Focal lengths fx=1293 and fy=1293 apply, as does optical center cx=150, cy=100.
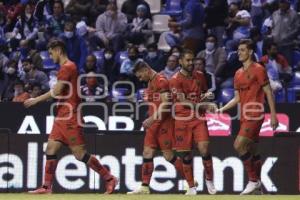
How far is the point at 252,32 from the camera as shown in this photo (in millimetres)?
23703

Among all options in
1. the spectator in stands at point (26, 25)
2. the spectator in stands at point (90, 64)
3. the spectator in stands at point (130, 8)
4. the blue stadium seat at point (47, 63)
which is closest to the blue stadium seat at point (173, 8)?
the spectator in stands at point (130, 8)

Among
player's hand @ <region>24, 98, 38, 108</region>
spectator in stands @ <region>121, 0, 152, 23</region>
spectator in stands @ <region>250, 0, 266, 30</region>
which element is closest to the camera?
player's hand @ <region>24, 98, 38, 108</region>

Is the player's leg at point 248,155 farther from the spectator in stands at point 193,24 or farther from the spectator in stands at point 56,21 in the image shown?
the spectator in stands at point 56,21

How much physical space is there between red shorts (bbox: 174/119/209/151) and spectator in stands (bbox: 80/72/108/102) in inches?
167

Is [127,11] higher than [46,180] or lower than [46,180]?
higher

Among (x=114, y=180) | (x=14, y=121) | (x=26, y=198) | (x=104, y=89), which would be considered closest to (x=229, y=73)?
(x=104, y=89)

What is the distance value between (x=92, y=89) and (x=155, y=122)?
4271mm

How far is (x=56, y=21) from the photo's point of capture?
24781mm

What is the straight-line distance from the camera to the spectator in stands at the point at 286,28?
23.6 m

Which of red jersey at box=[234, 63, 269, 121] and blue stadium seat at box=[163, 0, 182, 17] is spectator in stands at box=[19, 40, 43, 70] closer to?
blue stadium seat at box=[163, 0, 182, 17]

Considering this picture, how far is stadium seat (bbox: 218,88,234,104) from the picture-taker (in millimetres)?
22203

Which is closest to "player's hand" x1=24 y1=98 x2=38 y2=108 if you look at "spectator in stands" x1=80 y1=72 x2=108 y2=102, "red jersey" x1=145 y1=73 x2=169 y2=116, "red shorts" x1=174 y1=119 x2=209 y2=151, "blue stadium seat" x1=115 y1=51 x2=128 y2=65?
"red jersey" x1=145 y1=73 x2=169 y2=116

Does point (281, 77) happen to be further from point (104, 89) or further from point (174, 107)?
point (174, 107)

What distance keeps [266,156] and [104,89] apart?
11.5 feet
